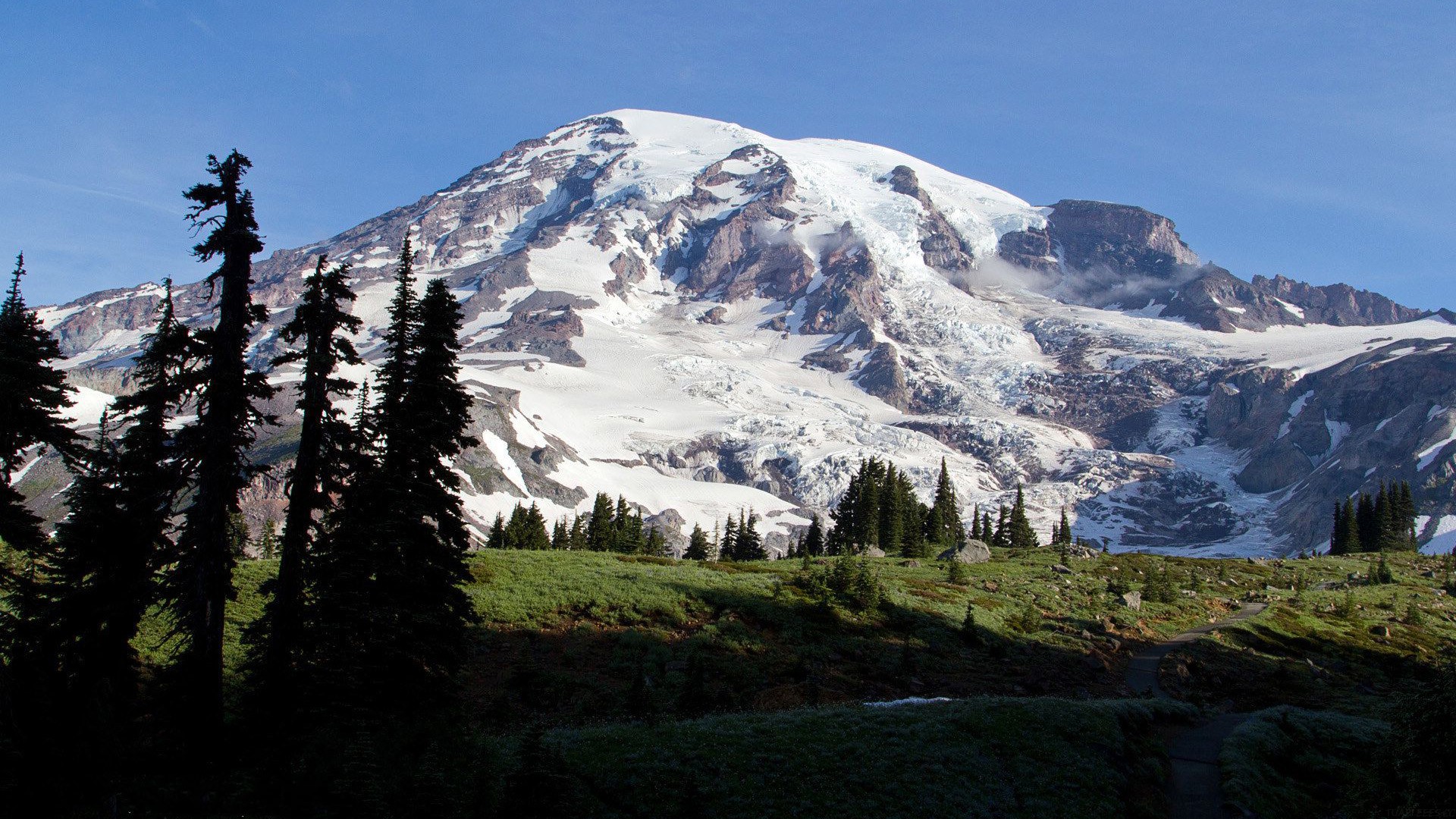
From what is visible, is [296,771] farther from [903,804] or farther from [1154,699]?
[1154,699]

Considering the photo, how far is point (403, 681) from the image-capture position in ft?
68.2

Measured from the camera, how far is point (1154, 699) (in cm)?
2928

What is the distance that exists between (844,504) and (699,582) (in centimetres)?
7400

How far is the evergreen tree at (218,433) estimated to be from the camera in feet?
61.6

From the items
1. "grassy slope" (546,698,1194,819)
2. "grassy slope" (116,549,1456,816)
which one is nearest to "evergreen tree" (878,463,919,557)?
"grassy slope" (116,549,1456,816)

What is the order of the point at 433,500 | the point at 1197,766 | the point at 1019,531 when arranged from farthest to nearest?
the point at 1019,531 < the point at 433,500 < the point at 1197,766

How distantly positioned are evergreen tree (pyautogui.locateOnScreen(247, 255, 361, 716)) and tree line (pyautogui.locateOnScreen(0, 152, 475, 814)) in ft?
0.18

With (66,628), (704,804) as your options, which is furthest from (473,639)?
(704,804)

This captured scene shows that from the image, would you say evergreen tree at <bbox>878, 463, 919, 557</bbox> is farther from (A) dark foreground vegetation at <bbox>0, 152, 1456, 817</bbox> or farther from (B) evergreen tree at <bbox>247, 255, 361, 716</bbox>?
(B) evergreen tree at <bbox>247, 255, 361, 716</bbox>

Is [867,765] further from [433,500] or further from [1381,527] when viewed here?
[1381,527]

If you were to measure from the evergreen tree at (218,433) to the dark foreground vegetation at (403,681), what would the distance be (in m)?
0.07

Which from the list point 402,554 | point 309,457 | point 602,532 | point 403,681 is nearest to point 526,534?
point 602,532

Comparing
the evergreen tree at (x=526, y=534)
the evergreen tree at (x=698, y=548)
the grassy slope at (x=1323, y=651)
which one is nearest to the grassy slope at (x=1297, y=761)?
the grassy slope at (x=1323, y=651)

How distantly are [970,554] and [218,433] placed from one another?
204 feet
